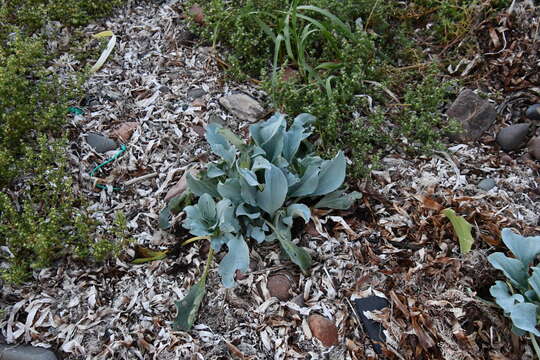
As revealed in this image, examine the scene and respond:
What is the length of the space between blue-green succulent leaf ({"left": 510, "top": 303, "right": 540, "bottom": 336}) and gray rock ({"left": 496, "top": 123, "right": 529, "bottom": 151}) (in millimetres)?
1142

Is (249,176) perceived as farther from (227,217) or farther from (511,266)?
(511,266)

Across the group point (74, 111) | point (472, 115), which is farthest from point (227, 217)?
point (472, 115)

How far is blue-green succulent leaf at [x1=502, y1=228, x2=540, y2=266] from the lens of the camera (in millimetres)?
2047

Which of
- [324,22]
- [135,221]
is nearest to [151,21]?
[324,22]

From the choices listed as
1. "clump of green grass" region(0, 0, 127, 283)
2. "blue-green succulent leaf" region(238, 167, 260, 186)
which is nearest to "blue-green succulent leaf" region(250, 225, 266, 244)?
"blue-green succulent leaf" region(238, 167, 260, 186)

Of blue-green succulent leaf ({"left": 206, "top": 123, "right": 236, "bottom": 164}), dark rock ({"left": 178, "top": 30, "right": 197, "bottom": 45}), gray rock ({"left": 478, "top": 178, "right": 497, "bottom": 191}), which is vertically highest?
dark rock ({"left": 178, "top": 30, "right": 197, "bottom": 45})

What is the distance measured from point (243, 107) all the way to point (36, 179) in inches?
46.1

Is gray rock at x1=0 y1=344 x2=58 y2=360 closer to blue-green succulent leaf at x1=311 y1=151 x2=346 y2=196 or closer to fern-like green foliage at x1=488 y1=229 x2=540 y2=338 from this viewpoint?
blue-green succulent leaf at x1=311 y1=151 x2=346 y2=196

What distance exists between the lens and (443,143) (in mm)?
2734

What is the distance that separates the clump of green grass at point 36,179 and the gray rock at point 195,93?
2.04 feet

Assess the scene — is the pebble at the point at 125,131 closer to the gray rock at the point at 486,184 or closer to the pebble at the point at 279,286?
the pebble at the point at 279,286

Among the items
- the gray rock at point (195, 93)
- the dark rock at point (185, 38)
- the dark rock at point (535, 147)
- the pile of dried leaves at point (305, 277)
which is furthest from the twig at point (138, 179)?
the dark rock at point (535, 147)

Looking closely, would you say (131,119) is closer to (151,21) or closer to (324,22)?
(151,21)

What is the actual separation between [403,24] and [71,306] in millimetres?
2564
